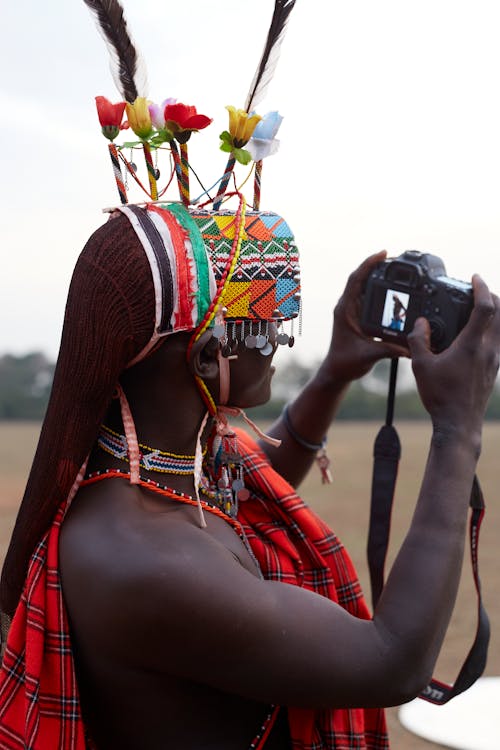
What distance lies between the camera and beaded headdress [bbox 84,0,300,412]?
197cm

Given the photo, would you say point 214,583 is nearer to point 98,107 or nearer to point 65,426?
point 65,426

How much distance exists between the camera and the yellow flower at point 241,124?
214 centimetres

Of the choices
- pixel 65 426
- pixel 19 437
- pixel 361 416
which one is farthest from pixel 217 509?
pixel 361 416

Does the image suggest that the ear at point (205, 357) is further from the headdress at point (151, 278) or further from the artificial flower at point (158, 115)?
the artificial flower at point (158, 115)

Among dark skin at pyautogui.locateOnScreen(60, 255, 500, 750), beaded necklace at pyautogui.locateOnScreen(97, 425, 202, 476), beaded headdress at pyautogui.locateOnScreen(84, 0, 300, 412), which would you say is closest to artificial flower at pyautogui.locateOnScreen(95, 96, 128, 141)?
beaded headdress at pyautogui.locateOnScreen(84, 0, 300, 412)

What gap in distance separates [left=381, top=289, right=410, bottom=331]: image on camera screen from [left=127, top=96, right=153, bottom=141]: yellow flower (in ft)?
2.25

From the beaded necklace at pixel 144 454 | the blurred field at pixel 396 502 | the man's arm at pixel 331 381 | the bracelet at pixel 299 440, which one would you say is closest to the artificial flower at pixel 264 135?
the man's arm at pixel 331 381

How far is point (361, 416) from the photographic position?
595 inches

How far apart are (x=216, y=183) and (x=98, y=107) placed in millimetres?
317

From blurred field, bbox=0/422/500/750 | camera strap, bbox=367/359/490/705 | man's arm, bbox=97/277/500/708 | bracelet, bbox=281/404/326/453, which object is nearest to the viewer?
man's arm, bbox=97/277/500/708

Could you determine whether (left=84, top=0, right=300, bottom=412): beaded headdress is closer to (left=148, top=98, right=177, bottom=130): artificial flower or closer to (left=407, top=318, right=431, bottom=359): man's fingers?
(left=148, top=98, right=177, bottom=130): artificial flower

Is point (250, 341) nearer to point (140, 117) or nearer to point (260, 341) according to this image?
point (260, 341)

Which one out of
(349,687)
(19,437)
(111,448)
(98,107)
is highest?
(98,107)

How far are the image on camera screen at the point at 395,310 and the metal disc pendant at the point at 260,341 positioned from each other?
13.4 inches
